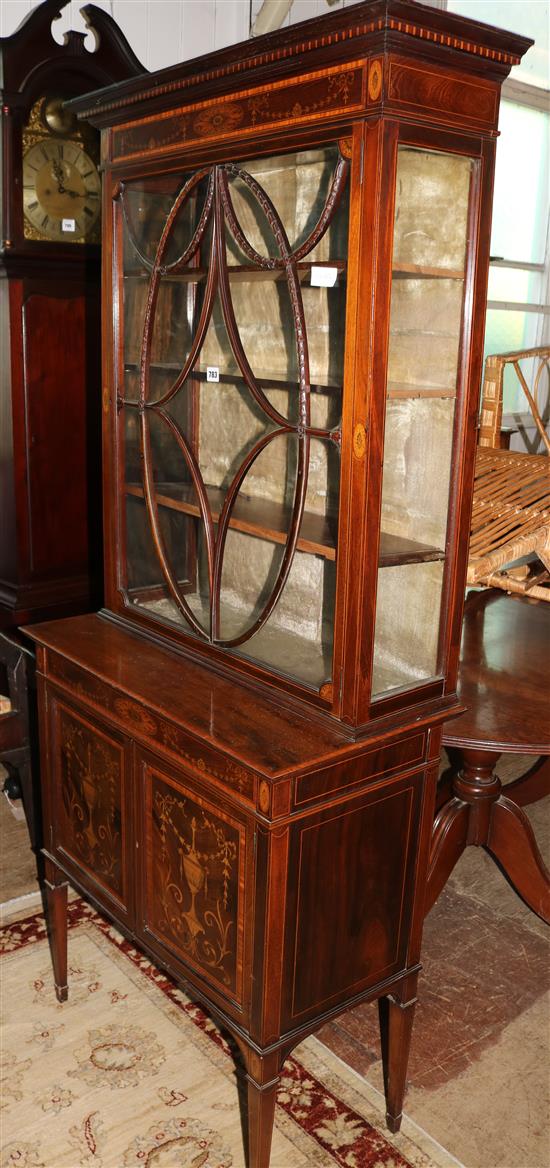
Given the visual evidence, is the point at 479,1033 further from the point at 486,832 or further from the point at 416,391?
the point at 416,391

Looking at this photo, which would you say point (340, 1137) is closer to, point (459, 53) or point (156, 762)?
point (156, 762)

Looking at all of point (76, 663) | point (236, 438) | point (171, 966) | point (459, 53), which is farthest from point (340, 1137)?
point (459, 53)

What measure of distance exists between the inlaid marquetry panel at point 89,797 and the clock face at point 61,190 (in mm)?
1766

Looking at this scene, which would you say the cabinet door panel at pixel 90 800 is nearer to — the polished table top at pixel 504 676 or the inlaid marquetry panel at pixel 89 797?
the inlaid marquetry panel at pixel 89 797

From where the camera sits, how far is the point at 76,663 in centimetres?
196

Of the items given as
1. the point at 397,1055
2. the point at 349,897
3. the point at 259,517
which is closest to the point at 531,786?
the point at 397,1055

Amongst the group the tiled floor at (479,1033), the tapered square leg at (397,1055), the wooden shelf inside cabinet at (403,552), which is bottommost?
the tiled floor at (479,1033)

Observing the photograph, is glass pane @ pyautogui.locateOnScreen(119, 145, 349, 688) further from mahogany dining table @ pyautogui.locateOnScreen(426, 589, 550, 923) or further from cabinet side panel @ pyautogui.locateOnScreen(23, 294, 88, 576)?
cabinet side panel @ pyautogui.locateOnScreen(23, 294, 88, 576)

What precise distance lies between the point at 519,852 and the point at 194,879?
1098 mm

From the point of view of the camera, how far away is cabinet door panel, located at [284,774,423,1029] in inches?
63.9

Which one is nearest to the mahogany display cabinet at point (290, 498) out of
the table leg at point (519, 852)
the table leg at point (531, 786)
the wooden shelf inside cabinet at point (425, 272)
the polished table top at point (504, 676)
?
the wooden shelf inside cabinet at point (425, 272)

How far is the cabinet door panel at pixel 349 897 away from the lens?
1.62 metres

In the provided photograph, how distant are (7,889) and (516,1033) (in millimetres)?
1316

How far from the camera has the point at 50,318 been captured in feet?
10.6
